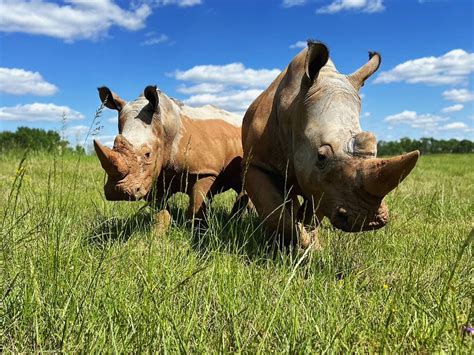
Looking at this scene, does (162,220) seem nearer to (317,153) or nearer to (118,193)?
(118,193)

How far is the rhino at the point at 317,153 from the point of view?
3.15 m

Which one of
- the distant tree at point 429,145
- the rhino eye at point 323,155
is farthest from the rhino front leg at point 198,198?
the distant tree at point 429,145

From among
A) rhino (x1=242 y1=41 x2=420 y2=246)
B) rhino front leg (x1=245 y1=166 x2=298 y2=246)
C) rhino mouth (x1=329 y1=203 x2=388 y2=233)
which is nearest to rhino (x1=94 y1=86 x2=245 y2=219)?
rhino front leg (x1=245 y1=166 x2=298 y2=246)

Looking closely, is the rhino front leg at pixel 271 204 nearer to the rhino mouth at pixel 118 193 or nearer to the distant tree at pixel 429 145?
the rhino mouth at pixel 118 193

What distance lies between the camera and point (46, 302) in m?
2.27

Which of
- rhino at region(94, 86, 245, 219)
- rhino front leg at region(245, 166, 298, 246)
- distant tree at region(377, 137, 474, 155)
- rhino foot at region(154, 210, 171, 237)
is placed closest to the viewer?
rhino front leg at region(245, 166, 298, 246)

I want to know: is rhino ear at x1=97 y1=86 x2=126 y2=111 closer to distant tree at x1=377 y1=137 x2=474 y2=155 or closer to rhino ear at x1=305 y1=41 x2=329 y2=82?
rhino ear at x1=305 y1=41 x2=329 y2=82

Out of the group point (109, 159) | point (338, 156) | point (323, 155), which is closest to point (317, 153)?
point (323, 155)

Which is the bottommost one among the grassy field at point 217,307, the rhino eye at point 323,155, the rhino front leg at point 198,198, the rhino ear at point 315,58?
the grassy field at point 217,307

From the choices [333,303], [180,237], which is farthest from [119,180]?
[333,303]

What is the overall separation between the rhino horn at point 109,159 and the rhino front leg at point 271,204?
1.18 m

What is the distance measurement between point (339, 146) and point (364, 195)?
0.38m

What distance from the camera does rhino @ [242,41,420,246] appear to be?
315 cm

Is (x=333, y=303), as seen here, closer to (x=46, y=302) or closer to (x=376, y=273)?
(x=376, y=273)
